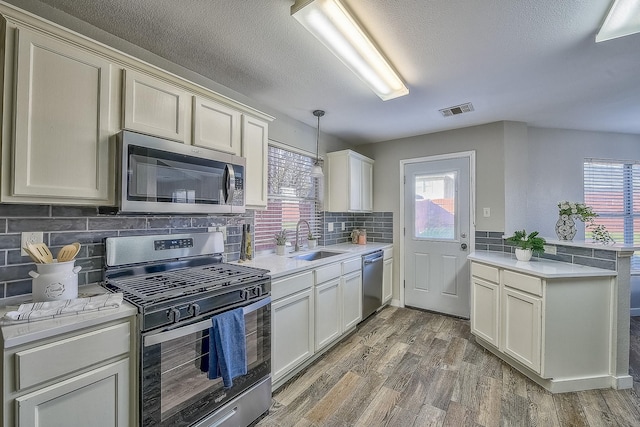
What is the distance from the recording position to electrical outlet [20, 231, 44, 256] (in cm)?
139

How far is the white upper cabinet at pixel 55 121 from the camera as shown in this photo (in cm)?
119

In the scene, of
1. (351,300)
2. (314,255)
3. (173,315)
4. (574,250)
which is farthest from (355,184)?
(173,315)

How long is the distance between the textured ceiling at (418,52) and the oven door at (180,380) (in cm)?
168

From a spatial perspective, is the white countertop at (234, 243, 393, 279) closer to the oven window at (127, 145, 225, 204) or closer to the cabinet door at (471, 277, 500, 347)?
the oven window at (127, 145, 225, 204)

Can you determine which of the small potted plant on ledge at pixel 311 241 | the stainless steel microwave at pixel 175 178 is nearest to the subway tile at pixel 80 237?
the stainless steel microwave at pixel 175 178

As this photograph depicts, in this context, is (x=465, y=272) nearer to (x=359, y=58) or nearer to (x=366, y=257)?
(x=366, y=257)

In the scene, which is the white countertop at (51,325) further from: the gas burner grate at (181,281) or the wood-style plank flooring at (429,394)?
the wood-style plank flooring at (429,394)

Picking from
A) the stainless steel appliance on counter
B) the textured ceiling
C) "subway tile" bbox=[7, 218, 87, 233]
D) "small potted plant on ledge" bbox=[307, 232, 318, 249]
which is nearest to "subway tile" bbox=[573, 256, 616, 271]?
the textured ceiling

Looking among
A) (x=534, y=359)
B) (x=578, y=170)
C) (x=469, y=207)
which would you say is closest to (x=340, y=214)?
(x=469, y=207)

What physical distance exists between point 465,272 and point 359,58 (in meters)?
2.86

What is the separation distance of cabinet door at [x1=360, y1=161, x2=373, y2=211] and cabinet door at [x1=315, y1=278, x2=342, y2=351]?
150 cm

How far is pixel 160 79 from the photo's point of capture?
5.45 feet

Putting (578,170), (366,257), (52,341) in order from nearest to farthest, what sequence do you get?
(52,341) < (366,257) < (578,170)

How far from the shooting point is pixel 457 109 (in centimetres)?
284
